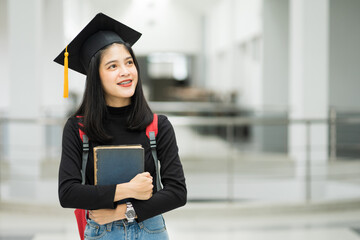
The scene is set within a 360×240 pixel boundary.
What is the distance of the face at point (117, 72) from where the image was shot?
132 centimetres

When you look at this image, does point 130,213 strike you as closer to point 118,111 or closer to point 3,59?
point 118,111

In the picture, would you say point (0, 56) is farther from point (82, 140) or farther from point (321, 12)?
point (82, 140)

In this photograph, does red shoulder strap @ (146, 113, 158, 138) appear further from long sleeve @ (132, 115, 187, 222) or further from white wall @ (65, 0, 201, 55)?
white wall @ (65, 0, 201, 55)

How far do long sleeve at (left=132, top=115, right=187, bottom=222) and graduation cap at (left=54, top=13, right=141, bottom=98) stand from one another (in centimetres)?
26

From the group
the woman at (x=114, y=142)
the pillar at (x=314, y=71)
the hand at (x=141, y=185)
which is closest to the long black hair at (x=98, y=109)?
the woman at (x=114, y=142)

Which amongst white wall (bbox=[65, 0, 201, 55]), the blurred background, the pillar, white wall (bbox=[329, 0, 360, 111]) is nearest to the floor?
the blurred background

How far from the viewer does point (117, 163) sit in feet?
4.10

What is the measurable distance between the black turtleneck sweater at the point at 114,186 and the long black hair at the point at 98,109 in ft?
0.10

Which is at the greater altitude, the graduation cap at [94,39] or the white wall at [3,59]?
the white wall at [3,59]

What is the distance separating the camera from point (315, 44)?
4957 mm

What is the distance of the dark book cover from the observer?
4.05 ft

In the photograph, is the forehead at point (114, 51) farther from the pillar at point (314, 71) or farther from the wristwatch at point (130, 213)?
the pillar at point (314, 71)

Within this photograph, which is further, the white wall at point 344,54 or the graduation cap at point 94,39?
the white wall at point 344,54

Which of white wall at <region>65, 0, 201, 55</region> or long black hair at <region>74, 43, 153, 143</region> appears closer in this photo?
long black hair at <region>74, 43, 153, 143</region>
